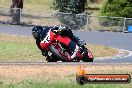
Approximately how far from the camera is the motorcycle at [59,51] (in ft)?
41.5

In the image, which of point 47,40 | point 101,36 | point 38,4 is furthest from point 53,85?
point 38,4

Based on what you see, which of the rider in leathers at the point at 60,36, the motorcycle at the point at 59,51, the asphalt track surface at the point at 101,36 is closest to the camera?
the rider in leathers at the point at 60,36

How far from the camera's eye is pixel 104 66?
1147 centimetres

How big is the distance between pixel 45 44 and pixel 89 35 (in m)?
27.0

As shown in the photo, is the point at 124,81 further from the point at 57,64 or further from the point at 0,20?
the point at 0,20

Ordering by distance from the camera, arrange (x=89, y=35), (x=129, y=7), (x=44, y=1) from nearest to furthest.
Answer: (x=89, y=35) < (x=129, y=7) < (x=44, y=1)

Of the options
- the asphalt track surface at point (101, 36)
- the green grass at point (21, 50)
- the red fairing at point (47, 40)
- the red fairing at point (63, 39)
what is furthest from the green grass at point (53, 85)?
the asphalt track surface at point (101, 36)

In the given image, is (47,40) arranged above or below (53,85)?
below

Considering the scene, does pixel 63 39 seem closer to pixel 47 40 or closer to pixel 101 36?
pixel 47 40

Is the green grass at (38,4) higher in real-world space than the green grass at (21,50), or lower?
lower

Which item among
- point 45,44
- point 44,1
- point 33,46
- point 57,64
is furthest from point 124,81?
point 44,1

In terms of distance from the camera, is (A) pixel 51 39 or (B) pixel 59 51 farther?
(B) pixel 59 51

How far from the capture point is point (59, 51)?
1290 cm

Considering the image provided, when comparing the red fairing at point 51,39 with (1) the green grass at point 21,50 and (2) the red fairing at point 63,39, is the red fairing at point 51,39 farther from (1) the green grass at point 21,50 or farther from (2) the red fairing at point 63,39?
(1) the green grass at point 21,50
